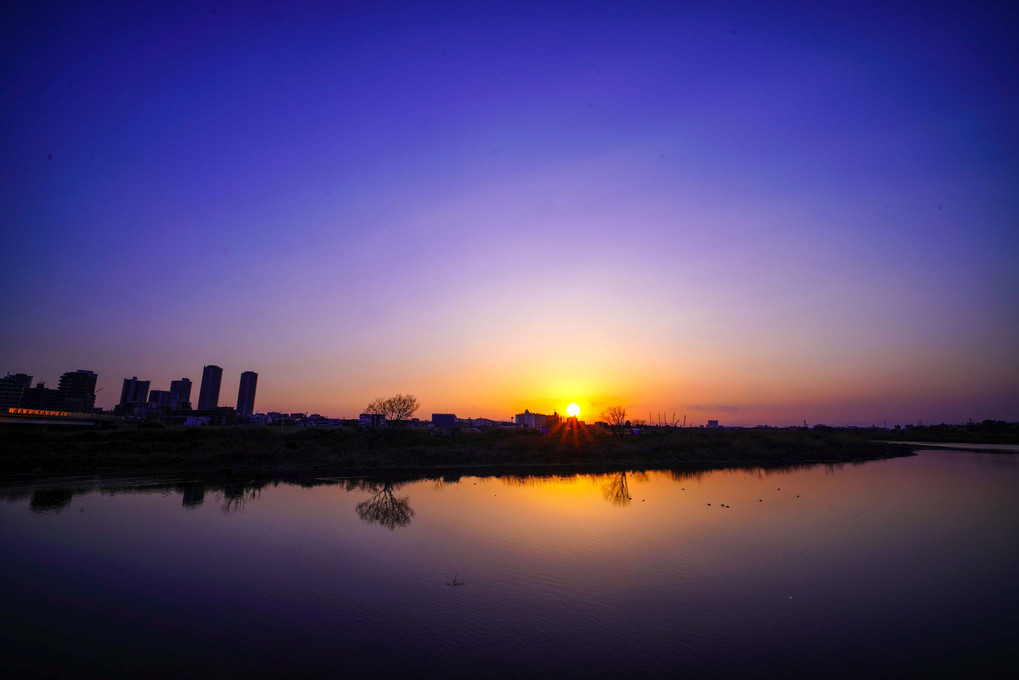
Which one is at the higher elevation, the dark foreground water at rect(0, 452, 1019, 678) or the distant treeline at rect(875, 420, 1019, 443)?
the distant treeline at rect(875, 420, 1019, 443)

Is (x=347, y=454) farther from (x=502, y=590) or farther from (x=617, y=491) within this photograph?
(x=502, y=590)

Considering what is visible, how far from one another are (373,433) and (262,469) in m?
18.0

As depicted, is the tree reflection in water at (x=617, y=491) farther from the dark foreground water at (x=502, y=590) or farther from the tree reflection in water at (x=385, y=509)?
the tree reflection in water at (x=385, y=509)

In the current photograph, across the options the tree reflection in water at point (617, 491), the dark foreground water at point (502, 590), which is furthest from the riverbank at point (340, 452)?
the dark foreground water at point (502, 590)

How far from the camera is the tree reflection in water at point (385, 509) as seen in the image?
20.7 meters

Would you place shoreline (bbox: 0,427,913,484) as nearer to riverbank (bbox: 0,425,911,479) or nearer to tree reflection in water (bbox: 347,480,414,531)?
riverbank (bbox: 0,425,911,479)

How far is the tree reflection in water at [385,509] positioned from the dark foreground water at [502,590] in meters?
0.25

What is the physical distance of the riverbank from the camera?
122 feet

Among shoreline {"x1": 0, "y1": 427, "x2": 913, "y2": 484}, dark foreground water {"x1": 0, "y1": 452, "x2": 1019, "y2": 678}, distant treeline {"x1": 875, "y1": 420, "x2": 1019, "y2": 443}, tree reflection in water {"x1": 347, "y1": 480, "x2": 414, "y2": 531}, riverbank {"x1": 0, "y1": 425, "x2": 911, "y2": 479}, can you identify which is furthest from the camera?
distant treeline {"x1": 875, "y1": 420, "x2": 1019, "y2": 443}

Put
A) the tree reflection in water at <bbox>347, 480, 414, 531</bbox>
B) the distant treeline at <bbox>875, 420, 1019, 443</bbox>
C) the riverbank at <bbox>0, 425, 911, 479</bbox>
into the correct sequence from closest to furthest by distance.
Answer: the tree reflection in water at <bbox>347, 480, 414, 531</bbox> < the riverbank at <bbox>0, 425, 911, 479</bbox> < the distant treeline at <bbox>875, 420, 1019, 443</bbox>

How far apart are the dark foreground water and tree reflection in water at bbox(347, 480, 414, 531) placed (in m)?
0.25

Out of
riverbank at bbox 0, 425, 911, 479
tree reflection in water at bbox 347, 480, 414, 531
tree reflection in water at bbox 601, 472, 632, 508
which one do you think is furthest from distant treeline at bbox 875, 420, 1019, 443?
tree reflection in water at bbox 347, 480, 414, 531

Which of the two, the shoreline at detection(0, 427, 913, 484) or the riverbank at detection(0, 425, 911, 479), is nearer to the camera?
the shoreline at detection(0, 427, 913, 484)

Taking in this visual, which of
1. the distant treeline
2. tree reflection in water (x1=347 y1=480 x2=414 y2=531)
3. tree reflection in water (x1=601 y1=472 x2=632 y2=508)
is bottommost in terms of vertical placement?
tree reflection in water (x1=347 y1=480 x2=414 y2=531)
